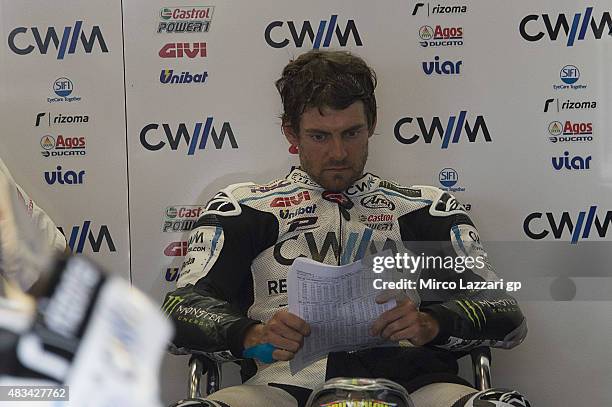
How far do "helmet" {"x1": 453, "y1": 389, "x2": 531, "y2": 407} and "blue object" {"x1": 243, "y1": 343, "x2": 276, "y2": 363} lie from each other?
305 mm

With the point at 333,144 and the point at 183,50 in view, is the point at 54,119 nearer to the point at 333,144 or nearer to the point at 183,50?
the point at 183,50

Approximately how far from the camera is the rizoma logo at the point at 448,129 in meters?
1.50

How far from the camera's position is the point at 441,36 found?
4.97 feet

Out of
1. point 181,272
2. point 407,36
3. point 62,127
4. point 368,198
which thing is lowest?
point 181,272

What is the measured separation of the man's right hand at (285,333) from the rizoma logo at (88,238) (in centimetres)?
30

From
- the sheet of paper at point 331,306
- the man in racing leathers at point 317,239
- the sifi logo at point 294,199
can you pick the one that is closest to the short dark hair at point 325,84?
the man in racing leathers at point 317,239

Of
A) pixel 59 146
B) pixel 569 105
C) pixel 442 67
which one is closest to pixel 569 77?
pixel 569 105

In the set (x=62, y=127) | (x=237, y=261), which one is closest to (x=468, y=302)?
(x=237, y=261)

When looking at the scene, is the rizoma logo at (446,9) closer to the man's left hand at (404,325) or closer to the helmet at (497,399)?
the man's left hand at (404,325)

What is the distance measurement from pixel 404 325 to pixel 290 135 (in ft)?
1.18

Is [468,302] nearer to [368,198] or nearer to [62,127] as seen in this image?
[368,198]

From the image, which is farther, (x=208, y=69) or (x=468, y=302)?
(x=208, y=69)

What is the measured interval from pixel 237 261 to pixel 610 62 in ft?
2.22

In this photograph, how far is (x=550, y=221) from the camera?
1.50m
